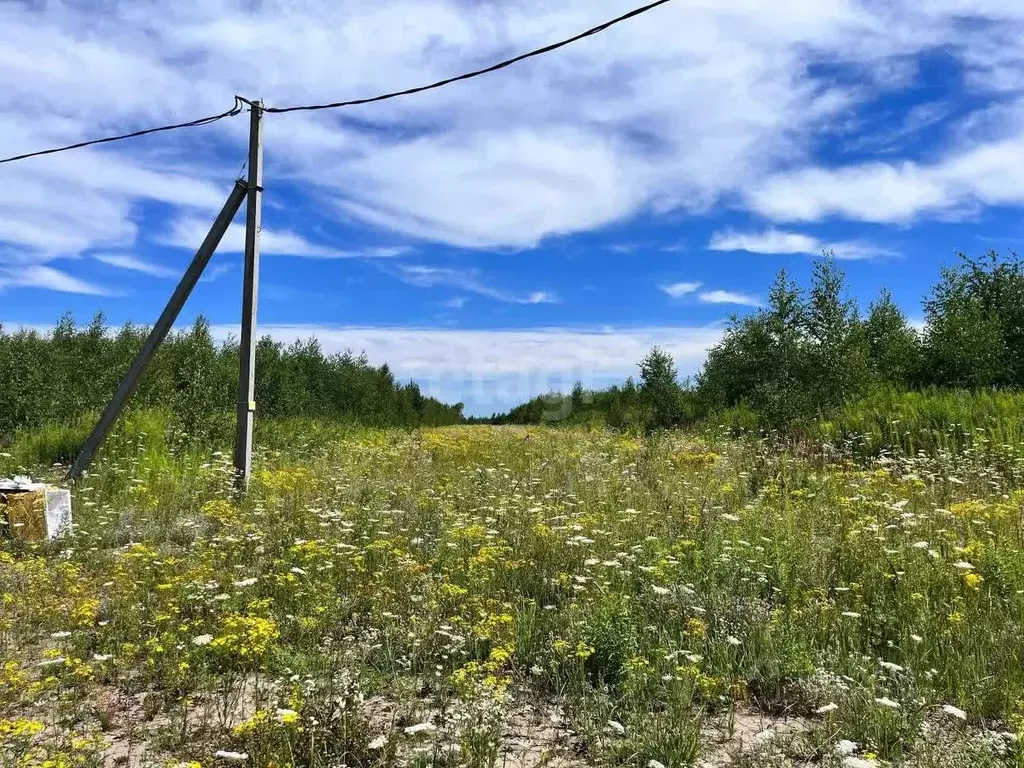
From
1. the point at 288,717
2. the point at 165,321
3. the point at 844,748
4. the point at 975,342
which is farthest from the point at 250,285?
the point at 975,342

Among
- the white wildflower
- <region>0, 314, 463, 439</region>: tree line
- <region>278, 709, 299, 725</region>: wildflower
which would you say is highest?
<region>0, 314, 463, 439</region>: tree line

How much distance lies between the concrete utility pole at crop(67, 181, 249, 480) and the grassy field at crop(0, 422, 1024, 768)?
2.44 m

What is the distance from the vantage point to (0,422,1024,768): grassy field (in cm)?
279

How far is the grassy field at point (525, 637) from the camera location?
279 centimetres

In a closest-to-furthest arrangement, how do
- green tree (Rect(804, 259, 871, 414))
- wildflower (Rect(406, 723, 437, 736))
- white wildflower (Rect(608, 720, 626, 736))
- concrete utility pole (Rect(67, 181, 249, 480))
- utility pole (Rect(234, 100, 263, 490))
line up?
wildflower (Rect(406, 723, 437, 736)), white wildflower (Rect(608, 720, 626, 736)), utility pole (Rect(234, 100, 263, 490)), concrete utility pole (Rect(67, 181, 249, 480)), green tree (Rect(804, 259, 871, 414))

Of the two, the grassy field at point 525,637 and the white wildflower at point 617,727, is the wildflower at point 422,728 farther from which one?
the white wildflower at point 617,727

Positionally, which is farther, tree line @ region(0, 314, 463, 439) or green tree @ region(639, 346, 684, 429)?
green tree @ region(639, 346, 684, 429)

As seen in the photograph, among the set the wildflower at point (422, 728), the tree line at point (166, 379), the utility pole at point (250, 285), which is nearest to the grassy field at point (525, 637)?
the wildflower at point (422, 728)

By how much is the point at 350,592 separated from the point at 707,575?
8.41 ft

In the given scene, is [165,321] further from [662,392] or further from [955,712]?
[662,392]

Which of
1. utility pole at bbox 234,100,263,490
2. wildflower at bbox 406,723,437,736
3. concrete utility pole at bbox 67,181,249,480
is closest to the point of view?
wildflower at bbox 406,723,437,736

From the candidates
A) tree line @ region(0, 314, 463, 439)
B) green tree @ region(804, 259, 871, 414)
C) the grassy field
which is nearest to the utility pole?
the grassy field

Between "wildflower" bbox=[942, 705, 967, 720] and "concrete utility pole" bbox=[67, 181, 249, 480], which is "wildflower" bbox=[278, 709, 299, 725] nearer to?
"wildflower" bbox=[942, 705, 967, 720]

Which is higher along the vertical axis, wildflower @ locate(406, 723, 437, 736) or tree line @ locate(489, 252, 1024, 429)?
tree line @ locate(489, 252, 1024, 429)
